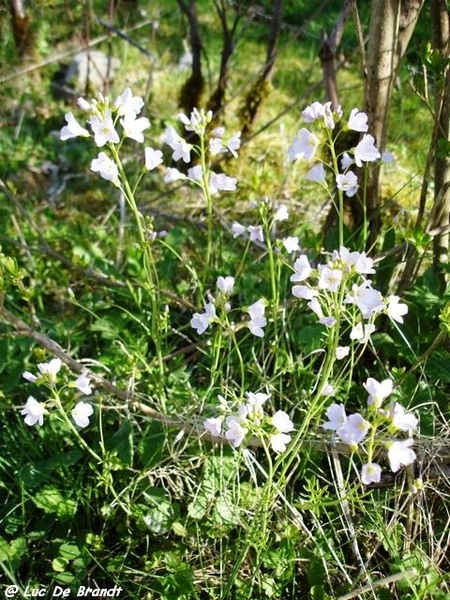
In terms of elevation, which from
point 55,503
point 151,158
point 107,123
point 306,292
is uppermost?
point 107,123

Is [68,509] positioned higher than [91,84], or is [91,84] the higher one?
[91,84]

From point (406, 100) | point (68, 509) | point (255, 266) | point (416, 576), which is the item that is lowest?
point (68, 509)

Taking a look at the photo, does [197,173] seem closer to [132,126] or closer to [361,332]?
[132,126]

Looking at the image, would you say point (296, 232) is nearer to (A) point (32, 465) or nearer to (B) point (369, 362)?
(B) point (369, 362)

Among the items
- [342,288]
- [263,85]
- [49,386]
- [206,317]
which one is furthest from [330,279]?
[263,85]

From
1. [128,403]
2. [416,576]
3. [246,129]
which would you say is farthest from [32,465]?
[246,129]

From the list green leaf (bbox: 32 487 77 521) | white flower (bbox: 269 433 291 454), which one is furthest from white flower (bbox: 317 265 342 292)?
green leaf (bbox: 32 487 77 521)

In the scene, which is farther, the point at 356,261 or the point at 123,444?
the point at 123,444
